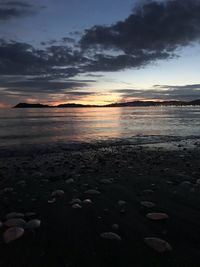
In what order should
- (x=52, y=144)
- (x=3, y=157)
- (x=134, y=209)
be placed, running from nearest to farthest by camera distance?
1. (x=134, y=209)
2. (x=3, y=157)
3. (x=52, y=144)

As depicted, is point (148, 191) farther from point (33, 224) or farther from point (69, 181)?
point (33, 224)

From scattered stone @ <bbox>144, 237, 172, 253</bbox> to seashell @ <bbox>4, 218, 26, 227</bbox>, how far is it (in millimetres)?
2258

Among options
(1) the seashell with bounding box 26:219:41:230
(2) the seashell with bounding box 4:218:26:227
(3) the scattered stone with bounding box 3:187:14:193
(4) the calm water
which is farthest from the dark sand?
(4) the calm water

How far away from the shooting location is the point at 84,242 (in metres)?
4.91

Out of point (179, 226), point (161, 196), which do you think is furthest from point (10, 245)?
point (161, 196)

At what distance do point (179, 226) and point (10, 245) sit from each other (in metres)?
2.96

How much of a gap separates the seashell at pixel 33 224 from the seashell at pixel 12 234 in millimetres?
240

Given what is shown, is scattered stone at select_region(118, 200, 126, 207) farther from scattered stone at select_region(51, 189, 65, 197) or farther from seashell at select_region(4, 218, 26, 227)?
seashell at select_region(4, 218, 26, 227)

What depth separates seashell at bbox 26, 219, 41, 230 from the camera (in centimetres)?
544

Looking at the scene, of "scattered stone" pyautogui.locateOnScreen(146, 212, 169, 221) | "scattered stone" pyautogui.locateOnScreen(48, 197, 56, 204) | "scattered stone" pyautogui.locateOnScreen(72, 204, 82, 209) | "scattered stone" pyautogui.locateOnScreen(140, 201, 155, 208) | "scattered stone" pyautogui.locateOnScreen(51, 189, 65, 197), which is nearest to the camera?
"scattered stone" pyautogui.locateOnScreen(146, 212, 169, 221)

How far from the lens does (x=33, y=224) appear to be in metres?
5.53

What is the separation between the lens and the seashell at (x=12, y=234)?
16.2 feet

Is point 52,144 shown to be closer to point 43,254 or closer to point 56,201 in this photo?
point 56,201

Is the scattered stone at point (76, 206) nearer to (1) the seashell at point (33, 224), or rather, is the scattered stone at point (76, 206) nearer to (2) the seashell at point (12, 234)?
(1) the seashell at point (33, 224)
